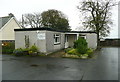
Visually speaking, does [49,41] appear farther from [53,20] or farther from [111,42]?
[53,20]

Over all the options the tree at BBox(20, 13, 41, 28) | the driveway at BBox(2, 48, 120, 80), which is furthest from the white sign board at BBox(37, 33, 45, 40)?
the tree at BBox(20, 13, 41, 28)

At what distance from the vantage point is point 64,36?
20266mm

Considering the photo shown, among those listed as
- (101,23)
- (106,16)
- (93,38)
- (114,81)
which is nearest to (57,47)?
(93,38)

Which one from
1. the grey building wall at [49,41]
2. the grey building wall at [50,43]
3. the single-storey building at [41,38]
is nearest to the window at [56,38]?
the single-storey building at [41,38]

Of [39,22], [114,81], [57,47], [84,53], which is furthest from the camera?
[39,22]

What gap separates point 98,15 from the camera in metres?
27.2

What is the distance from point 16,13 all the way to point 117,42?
36.4m

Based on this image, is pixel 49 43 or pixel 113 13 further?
pixel 113 13

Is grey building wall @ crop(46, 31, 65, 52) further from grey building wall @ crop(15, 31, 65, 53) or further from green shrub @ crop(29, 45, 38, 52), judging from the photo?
green shrub @ crop(29, 45, 38, 52)

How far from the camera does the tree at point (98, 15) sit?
27.1 metres

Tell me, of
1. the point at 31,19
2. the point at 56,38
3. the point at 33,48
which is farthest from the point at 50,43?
the point at 31,19

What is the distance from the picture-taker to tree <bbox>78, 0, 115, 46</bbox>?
88.8 feet

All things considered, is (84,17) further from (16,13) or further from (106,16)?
(16,13)

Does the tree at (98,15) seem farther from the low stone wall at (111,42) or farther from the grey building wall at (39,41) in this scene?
the grey building wall at (39,41)
